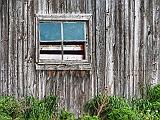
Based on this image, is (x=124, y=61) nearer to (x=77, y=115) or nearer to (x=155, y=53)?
(x=155, y=53)

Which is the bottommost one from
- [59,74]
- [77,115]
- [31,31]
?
[77,115]

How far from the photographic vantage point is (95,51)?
1239 cm

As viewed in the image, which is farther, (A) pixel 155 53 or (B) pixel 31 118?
(A) pixel 155 53

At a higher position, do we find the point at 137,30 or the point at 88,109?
the point at 137,30

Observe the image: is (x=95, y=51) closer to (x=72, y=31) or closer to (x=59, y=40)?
(x=72, y=31)

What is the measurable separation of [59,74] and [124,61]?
5.12 feet

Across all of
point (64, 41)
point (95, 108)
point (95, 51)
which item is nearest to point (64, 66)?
point (64, 41)

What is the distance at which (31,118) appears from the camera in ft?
37.9

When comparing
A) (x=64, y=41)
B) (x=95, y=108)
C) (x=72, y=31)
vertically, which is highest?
(x=72, y=31)

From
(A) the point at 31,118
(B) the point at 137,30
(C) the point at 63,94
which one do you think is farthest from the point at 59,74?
(B) the point at 137,30

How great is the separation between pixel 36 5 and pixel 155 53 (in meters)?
3.02

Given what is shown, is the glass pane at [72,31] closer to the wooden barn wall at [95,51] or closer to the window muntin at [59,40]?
the window muntin at [59,40]

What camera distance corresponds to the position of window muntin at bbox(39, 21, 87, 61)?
→ 40.4 feet

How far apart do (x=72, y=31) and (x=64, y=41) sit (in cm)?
30
